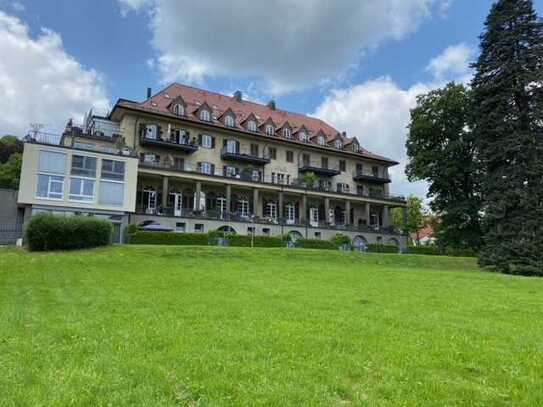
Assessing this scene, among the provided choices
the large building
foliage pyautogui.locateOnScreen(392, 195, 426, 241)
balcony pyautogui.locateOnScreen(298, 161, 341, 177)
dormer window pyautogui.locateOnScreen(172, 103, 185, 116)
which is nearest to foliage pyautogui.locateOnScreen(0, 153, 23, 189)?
the large building

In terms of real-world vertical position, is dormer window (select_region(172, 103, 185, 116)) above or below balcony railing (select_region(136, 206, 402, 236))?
above

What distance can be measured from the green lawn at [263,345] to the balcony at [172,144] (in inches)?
1033

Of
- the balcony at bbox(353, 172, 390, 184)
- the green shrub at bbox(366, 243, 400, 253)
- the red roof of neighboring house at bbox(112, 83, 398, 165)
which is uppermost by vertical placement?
the red roof of neighboring house at bbox(112, 83, 398, 165)

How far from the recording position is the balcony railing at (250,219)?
3416 centimetres

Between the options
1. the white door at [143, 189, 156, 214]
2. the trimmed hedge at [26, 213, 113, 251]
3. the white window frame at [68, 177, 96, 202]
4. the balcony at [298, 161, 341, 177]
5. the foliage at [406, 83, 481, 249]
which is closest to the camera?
the trimmed hedge at [26, 213, 113, 251]

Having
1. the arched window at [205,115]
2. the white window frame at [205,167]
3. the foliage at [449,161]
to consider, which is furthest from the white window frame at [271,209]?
the foliage at [449,161]

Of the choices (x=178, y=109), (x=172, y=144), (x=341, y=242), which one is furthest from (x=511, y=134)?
(x=178, y=109)

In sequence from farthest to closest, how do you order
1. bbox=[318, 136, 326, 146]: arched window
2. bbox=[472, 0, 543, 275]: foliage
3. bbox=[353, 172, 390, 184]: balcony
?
bbox=[353, 172, 390, 184]: balcony
bbox=[318, 136, 326, 146]: arched window
bbox=[472, 0, 543, 275]: foliage

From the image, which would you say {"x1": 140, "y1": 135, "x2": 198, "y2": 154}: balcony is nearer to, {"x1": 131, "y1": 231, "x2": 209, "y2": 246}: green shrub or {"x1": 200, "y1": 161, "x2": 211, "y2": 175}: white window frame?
{"x1": 200, "y1": 161, "x2": 211, "y2": 175}: white window frame

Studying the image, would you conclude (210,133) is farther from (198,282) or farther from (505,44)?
(198,282)

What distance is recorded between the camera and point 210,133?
135ft

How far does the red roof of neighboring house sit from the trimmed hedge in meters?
16.7

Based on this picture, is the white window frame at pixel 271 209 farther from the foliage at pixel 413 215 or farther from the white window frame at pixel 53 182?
the foliage at pixel 413 215

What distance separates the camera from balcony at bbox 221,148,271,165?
41.0m
